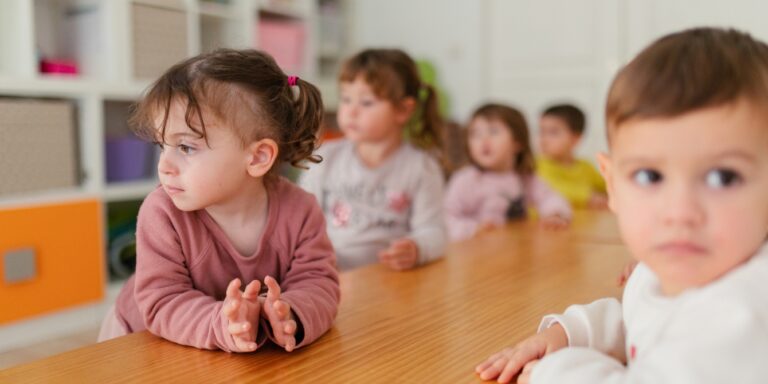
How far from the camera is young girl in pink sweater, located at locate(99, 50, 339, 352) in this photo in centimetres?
86

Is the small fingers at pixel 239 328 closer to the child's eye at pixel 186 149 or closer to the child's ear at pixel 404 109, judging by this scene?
the child's eye at pixel 186 149

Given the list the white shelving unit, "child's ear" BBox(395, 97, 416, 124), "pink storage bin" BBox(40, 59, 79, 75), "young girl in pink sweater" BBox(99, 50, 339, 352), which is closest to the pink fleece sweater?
"young girl in pink sweater" BBox(99, 50, 339, 352)

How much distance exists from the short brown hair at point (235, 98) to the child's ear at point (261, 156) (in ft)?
0.04

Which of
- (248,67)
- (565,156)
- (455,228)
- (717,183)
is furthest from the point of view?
(565,156)

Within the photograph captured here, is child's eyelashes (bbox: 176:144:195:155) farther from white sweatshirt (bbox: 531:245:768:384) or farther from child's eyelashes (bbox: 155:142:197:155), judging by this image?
white sweatshirt (bbox: 531:245:768:384)

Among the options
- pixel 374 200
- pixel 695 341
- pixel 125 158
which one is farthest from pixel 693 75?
pixel 125 158

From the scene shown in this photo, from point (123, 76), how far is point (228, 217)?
187 cm

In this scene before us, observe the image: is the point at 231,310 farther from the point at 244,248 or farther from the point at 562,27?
the point at 562,27

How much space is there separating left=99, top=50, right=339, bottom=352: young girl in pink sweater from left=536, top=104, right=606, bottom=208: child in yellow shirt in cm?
187

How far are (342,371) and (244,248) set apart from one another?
28 centimetres

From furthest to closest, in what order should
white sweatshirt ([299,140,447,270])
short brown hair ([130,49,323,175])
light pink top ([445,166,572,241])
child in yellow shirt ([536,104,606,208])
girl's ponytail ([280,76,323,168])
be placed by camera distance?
child in yellow shirt ([536,104,606,208])
light pink top ([445,166,572,241])
white sweatshirt ([299,140,447,270])
girl's ponytail ([280,76,323,168])
short brown hair ([130,49,323,175])

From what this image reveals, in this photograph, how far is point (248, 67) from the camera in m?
0.95

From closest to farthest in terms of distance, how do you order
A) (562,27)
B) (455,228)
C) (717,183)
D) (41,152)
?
(717,183) → (455,228) → (41,152) → (562,27)

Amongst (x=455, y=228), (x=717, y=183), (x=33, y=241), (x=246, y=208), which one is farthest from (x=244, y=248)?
(x=33, y=241)
